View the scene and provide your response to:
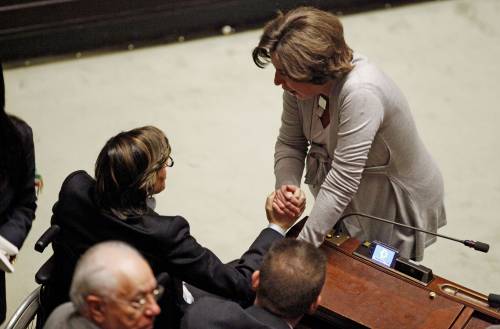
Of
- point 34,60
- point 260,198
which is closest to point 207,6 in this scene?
point 34,60

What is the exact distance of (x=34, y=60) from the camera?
16.9 feet

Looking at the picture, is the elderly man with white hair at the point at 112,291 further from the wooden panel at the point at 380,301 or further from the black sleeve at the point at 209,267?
the wooden panel at the point at 380,301

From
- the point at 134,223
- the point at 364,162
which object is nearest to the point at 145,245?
the point at 134,223

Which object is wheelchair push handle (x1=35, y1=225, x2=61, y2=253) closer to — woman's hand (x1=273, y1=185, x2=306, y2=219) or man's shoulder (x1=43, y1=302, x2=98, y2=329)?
man's shoulder (x1=43, y1=302, x2=98, y2=329)

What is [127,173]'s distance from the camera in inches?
92.0

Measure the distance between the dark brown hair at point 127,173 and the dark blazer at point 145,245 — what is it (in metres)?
0.04

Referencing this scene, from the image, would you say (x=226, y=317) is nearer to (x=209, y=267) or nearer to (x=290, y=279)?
(x=290, y=279)

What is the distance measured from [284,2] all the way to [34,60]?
1727 mm

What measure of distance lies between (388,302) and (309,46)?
832 millimetres

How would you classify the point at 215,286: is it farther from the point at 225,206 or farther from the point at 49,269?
the point at 225,206

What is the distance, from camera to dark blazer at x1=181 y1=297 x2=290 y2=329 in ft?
6.93

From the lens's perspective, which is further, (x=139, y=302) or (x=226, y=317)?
(x=226, y=317)

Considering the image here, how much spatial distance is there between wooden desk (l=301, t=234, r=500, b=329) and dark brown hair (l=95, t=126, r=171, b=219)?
0.65 meters

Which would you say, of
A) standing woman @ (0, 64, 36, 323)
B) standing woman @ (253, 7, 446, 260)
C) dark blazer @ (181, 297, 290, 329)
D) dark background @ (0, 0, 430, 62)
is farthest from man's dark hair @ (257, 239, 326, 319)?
dark background @ (0, 0, 430, 62)
